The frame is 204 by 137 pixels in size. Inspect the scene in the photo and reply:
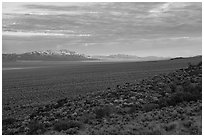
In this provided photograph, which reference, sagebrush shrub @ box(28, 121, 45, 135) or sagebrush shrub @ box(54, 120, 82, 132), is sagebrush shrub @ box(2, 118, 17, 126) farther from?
sagebrush shrub @ box(54, 120, 82, 132)

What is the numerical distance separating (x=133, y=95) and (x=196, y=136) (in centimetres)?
1047

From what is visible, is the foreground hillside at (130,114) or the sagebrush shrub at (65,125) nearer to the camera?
the foreground hillside at (130,114)

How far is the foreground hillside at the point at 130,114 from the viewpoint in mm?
16047

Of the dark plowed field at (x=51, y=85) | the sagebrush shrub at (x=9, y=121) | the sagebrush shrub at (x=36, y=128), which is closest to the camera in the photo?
the sagebrush shrub at (x=36, y=128)

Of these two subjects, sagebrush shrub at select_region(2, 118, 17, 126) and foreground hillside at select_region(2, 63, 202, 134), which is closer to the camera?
foreground hillside at select_region(2, 63, 202, 134)

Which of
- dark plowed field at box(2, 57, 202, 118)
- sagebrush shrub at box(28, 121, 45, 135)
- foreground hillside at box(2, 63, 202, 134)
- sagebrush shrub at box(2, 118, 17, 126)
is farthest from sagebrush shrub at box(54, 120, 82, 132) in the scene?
dark plowed field at box(2, 57, 202, 118)

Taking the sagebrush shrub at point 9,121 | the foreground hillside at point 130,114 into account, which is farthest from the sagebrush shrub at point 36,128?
the sagebrush shrub at point 9,121

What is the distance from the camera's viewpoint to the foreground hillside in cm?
1605

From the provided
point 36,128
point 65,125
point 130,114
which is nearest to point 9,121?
point 36,128

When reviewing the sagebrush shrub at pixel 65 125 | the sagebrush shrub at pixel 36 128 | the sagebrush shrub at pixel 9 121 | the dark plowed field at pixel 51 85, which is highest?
the sagebrush shrub at pixel 65 125

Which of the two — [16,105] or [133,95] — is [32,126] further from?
[16,105]

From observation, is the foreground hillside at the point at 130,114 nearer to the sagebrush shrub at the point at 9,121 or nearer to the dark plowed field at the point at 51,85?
the sagebrush shrub at the point at 9,121

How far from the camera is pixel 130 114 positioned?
19.2 metres

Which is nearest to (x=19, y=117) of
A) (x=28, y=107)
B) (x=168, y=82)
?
(x=28, y=107)
